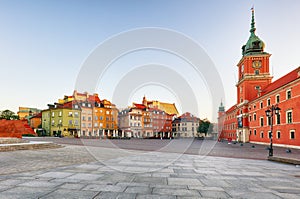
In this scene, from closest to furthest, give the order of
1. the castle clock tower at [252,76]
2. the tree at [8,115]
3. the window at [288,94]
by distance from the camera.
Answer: the window at [288,94], the castle clock tower at [252,76], the tree at [8,115]

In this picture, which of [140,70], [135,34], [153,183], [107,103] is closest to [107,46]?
[135,34]

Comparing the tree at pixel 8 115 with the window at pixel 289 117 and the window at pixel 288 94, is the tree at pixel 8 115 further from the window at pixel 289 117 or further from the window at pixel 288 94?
the window at pixel 288 94

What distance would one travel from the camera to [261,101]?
48.0m

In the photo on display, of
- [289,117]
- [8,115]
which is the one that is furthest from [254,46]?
[8,115]

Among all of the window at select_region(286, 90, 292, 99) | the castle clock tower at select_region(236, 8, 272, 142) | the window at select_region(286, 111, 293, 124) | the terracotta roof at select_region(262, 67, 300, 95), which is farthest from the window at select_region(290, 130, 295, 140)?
the castle clock tower at select_region(236, 8, 272, 142)

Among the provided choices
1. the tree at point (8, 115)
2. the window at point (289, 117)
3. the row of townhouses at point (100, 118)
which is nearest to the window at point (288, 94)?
the window at point (289, 117)

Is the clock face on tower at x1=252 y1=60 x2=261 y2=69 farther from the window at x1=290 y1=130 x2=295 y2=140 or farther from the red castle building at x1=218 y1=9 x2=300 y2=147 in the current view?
the window at x1=290 y1=130 x2=295 y2=140

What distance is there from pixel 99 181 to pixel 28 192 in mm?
2259

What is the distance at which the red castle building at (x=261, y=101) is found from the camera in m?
34.0

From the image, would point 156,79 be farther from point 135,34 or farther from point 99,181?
point 99,181

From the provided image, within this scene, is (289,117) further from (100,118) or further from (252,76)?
(100,118)

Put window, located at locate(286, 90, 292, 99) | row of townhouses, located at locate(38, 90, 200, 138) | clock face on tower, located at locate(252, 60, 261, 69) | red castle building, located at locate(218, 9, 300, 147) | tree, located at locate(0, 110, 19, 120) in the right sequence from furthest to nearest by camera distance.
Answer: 1. tree, located at locate(0, 110, 19, 120)
2. row of townhouses, located at locate(38, 90, 200, 138)
3. clock face on tower, located at locate(252, 60, 261, 69)
4. window, located at locate(286, 90, 292, 99)
5. red castle building, located at locate(218, 9, 300, 147)

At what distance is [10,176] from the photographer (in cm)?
766

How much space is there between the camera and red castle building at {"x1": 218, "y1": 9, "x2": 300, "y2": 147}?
3400cm
